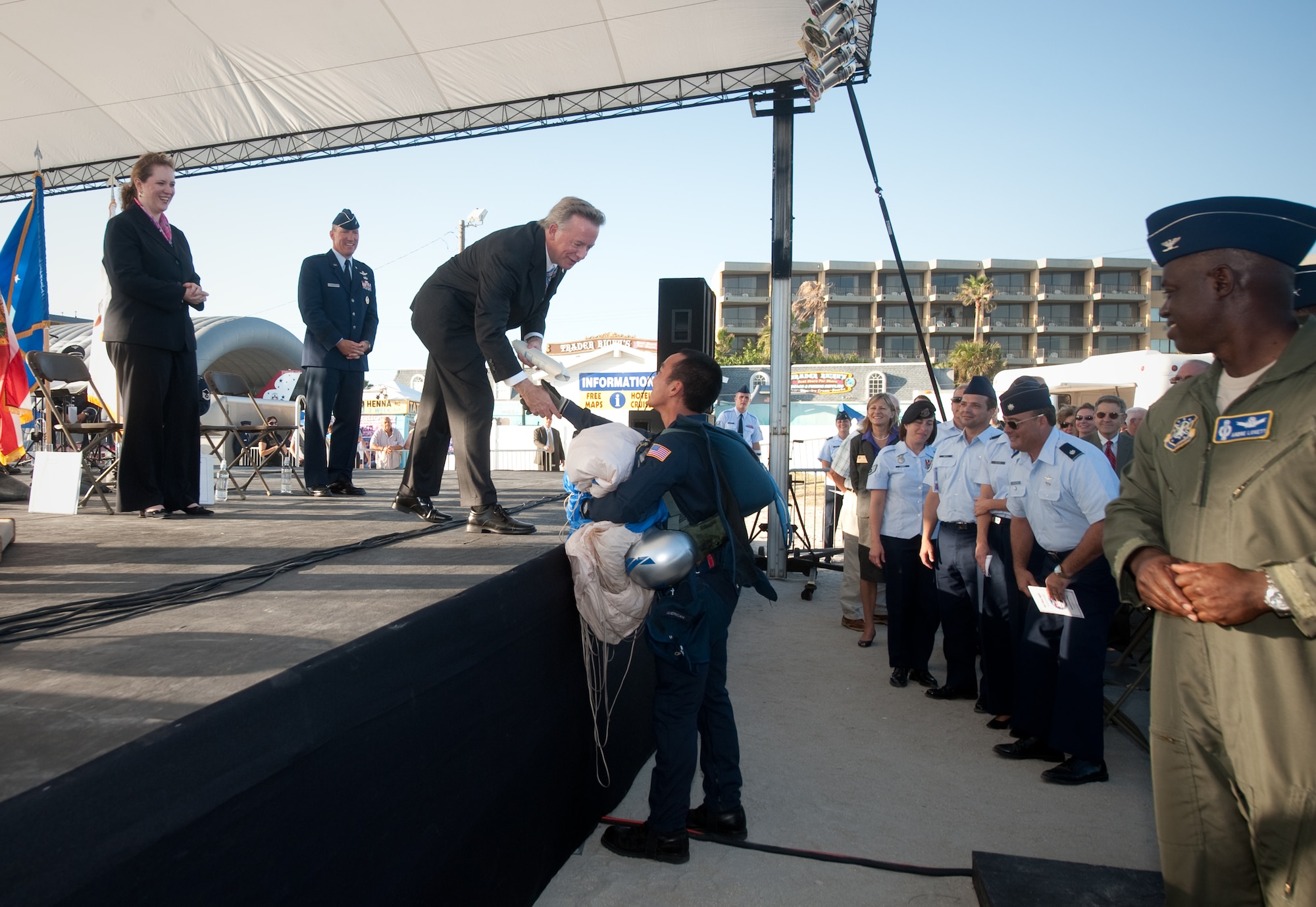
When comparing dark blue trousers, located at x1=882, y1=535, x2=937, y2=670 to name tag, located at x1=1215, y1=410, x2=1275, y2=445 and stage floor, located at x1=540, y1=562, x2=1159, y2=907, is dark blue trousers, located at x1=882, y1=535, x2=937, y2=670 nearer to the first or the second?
stage floor, located at x1=540, y1=562, x2=1159, y2=907

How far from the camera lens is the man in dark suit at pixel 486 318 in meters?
2.93

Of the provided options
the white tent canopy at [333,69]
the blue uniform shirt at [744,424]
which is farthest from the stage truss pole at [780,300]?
the blue uniform shirt at [744,424]

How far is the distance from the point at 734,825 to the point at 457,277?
2.30 meters

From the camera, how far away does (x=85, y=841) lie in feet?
2.79

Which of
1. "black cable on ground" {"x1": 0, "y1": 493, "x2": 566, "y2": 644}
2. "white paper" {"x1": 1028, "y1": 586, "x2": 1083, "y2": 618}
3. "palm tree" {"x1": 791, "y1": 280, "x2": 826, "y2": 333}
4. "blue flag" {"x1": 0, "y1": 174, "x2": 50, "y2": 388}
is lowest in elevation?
"white paper" {"x1": 1028, "y1": 586, "x2": 1083, "y2": 618}

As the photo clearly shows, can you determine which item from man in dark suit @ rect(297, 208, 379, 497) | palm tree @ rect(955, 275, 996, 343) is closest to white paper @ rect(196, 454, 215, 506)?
man in dark suit @ rect(297, 208, 379, 497)

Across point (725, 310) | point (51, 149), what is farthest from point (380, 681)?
point (725, 310)

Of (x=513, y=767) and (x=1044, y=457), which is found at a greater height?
(x=1044, y=457)

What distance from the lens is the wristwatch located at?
47.0 inches

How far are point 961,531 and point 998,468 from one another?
56cm

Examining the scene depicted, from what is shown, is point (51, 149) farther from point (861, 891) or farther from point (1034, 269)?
point (1034, 269)

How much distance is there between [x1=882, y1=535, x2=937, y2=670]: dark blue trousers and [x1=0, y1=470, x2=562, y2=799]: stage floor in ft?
7.58

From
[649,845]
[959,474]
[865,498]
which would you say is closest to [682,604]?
[649,845]

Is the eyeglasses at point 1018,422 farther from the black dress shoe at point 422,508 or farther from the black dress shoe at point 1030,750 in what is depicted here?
the black dress shoe at point 422,508
